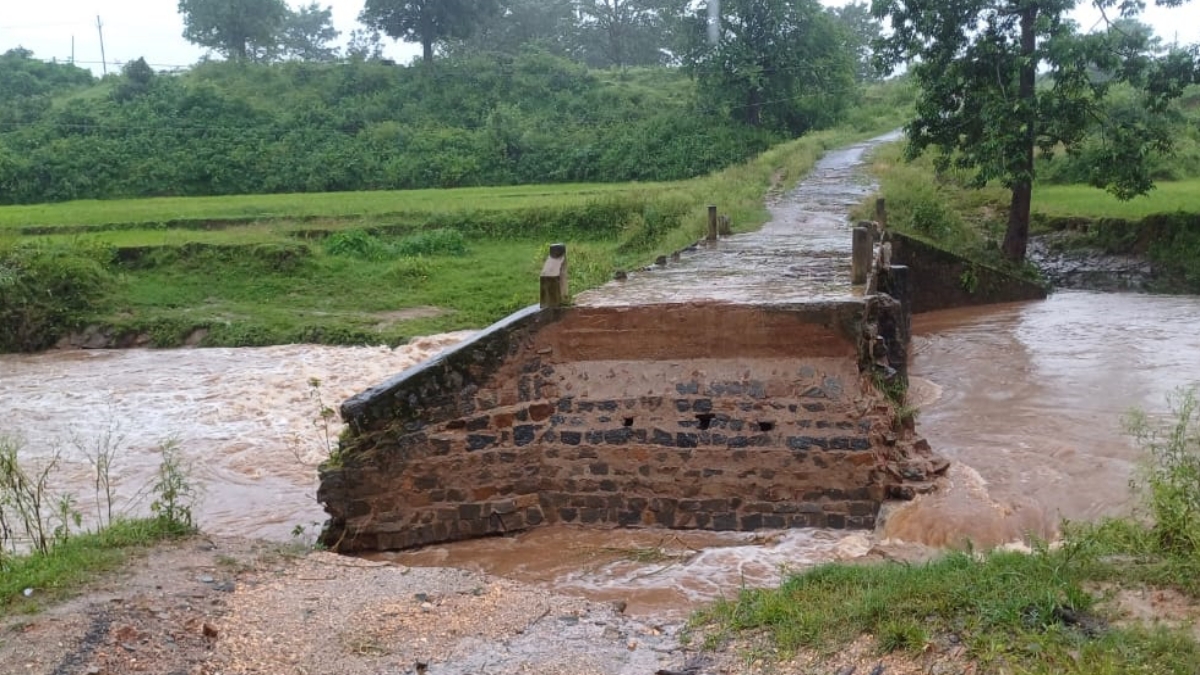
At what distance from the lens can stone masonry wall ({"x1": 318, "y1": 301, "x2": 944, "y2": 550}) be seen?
790 cm

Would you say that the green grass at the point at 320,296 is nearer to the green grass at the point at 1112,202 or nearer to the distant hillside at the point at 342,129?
the green grass at the point at 1112,202

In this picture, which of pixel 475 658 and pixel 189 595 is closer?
pixel 475 658

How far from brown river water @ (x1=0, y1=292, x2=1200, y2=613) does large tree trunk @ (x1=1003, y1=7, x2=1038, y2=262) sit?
1206mm

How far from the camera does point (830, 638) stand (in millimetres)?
4625

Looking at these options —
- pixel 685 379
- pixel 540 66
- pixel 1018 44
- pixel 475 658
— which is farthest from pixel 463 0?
pixel 475 658

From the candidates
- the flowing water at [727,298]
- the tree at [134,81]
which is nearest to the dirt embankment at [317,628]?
the flowing water at [727,298]

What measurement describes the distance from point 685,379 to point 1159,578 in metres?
4.05

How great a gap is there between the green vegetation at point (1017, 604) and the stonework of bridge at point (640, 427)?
2.42 m

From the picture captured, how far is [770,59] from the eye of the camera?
36.3 m

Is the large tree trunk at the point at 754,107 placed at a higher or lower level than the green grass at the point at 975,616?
higher

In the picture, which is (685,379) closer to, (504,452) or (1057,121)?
(504,452)

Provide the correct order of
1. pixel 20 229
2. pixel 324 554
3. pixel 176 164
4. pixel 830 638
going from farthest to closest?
1. pixel 176 164
2. pixel 20 229
3. pixel 324 554
4. pixel 830 638

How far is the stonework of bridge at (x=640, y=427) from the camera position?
25.9 ft

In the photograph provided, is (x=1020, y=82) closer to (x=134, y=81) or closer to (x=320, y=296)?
(x=320, y=296)
